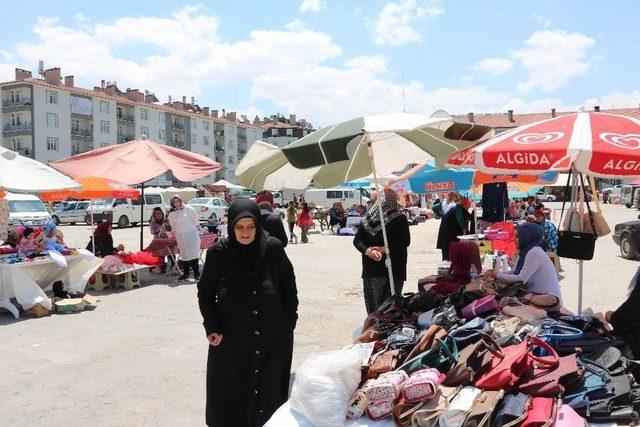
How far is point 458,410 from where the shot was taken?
2912 millimetres

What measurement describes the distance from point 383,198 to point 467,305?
5.96 ft

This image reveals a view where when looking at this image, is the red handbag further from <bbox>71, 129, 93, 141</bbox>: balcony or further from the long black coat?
<bbox>71, 129, 93, 141</bbox>: balcony

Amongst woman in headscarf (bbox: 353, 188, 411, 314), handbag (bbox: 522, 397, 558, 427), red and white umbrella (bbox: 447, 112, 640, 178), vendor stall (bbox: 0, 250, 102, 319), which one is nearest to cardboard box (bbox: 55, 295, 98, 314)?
vendor stall (bbox: 0, 250, 102, 319)

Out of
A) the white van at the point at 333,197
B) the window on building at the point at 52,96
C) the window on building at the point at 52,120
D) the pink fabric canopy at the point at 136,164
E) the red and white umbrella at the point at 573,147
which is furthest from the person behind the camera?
the window on building at the point at 52,120

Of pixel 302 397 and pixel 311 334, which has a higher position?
pixel 302 397

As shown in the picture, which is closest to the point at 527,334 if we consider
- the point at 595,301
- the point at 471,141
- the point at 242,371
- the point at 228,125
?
the point at 242,371

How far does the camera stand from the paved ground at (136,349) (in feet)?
15.4

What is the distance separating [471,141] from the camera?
5883 mm

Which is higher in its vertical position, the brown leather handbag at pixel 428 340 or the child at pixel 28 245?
the child at pixel 28 245

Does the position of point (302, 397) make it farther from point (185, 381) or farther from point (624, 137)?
point (624, 137)

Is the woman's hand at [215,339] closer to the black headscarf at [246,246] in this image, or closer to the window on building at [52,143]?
the black headscarf at [246,246]

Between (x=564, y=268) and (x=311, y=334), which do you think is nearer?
(x=311, y=334)

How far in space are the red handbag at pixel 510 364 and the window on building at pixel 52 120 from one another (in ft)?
214

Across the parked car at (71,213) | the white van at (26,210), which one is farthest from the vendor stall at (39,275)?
the parked car at (71,213)
